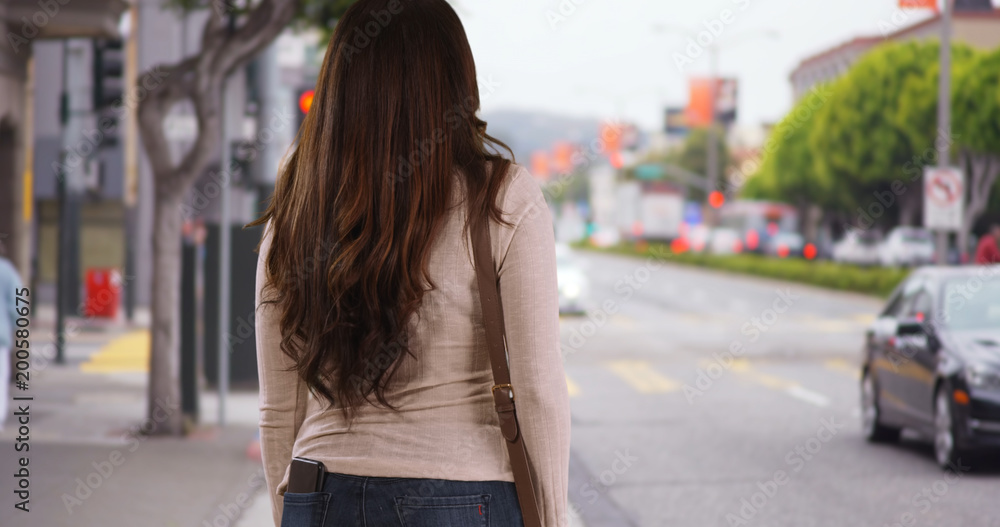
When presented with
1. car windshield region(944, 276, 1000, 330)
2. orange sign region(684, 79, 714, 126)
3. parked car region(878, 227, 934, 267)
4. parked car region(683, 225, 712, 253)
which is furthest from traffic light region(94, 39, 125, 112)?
parked car region(683, 225, 712, 253)

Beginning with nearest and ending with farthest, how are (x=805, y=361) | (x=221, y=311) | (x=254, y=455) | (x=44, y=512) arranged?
1. (x=44, y=512)
2. (x=254, y=455)
3. (x=221, y=311)
4. (x=805, y=361)

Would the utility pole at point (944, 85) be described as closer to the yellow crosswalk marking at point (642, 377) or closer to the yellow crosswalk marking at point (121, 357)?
the yellow crosswalk marking at point (642, 377)

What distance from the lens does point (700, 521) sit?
681 cm

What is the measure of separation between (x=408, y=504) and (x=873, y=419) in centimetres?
850

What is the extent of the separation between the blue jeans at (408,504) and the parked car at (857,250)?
48.8 m

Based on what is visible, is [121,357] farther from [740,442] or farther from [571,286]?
[571,286]

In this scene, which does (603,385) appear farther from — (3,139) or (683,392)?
(3,139)

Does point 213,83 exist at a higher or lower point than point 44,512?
higher

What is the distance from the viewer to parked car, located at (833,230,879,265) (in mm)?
49406

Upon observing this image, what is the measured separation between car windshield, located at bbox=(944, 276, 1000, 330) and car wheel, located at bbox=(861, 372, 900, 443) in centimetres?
119


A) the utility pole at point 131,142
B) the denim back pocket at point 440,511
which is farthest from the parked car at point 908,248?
the denim back pocket at point 440,511

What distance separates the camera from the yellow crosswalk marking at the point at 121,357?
14.5 meters

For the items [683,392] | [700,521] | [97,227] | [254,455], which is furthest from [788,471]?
[97,227]

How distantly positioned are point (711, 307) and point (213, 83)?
71.1 feet
